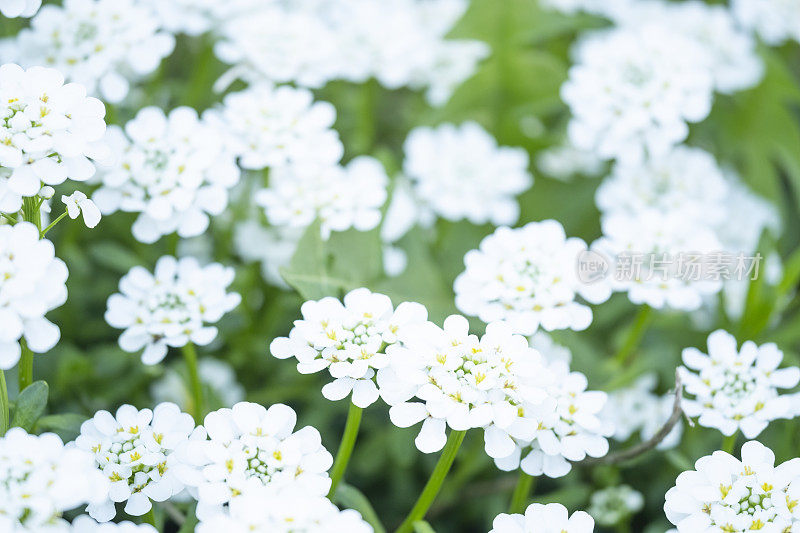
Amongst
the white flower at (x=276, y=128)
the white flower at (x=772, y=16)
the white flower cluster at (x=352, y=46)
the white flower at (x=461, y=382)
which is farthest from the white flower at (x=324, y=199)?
the white flower at (x=772, y=16)

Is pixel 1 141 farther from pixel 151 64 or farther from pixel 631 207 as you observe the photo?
pixel 631 207

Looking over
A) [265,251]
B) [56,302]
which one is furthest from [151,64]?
[56,302]

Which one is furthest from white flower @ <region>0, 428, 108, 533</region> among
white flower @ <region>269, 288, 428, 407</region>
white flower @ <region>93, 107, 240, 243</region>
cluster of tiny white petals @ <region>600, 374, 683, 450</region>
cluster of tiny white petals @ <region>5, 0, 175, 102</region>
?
cluster of tiny white petals @ <region>600, 374, 683, 450</region>

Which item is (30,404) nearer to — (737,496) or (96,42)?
(96,42)

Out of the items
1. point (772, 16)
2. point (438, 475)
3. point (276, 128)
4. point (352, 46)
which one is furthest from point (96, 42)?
point (772, 16)

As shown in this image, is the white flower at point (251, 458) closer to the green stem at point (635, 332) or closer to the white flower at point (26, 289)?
the white flower at point (26, 289)
